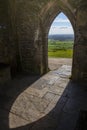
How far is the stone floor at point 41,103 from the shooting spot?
259 centimetres

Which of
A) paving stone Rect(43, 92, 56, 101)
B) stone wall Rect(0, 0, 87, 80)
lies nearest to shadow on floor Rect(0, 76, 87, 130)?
paving stone Rect(43, 92, 56, 101)

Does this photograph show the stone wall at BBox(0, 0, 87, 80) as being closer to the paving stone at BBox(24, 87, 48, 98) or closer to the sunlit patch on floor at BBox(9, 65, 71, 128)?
the sunlit patch on floor at BBox(9, 65, 71, 128)

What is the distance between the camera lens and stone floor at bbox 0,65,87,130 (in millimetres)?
2590

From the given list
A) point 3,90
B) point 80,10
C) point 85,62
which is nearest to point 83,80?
point 85,62

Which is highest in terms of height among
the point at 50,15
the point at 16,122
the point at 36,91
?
the point at 50,15

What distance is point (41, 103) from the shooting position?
10.8 feet

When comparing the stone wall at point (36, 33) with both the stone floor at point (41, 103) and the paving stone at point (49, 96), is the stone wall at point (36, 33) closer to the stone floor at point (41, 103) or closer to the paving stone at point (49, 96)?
the stone floor at point (41, 103)

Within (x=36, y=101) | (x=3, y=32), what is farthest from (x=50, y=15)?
(x=36, y=101)

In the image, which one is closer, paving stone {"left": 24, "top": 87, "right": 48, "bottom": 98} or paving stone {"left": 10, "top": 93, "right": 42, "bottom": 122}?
paving stone {"left": 10, "top": 93, "right": 42, "bottom": 122}

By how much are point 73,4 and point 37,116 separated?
3307 millimetres

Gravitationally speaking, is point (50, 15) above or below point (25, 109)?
above

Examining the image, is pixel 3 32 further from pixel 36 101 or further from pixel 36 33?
pixel 36 101

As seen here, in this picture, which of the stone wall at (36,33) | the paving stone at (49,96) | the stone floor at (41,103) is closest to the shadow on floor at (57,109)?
the stone floor at (41,103)

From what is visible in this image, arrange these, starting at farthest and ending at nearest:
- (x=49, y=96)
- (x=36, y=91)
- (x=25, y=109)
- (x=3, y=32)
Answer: (x=3, y=32)
(x=36, y=91)
(x=49, y=96)
(x=25, y=109)
